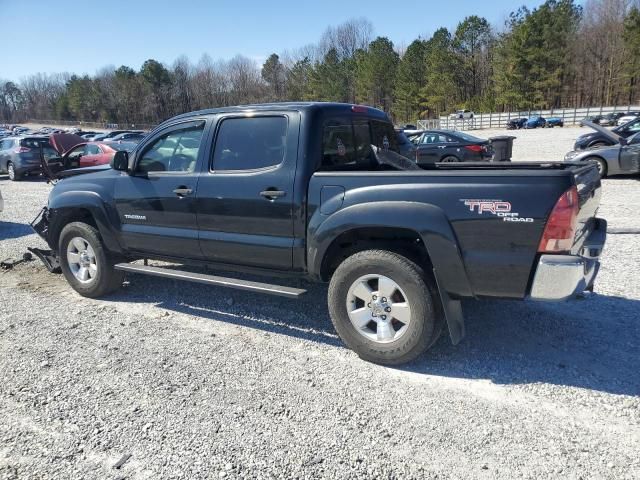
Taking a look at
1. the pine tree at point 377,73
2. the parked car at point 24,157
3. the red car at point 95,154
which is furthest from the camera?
the pine tree at point 377,73

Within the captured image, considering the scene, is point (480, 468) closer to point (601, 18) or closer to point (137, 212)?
point (137, 212)

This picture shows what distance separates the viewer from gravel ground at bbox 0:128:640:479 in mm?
2646

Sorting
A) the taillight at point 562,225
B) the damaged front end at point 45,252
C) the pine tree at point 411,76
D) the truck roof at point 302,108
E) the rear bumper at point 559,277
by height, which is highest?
the pine tree at point 411,76

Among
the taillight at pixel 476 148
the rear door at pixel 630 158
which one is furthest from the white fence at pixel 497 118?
the rear door at pixel 630 158

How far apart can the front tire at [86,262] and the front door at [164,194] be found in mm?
384

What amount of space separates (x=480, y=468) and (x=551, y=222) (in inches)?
58.3

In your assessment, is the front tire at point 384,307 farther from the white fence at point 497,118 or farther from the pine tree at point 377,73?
the pine tree at point 377,73

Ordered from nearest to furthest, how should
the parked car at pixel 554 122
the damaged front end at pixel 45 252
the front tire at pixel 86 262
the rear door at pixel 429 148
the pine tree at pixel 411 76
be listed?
the front tire at pixel 86 262 → the damaged front end at pixel 45 252 → the rear door at pixel 429 148 → the parked car at pixel 554 122 → the pine tree at pixel 411 76

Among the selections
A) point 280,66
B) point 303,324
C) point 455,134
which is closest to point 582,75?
point 280,66

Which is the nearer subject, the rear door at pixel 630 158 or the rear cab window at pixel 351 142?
the rear cab window at pixel 351 142

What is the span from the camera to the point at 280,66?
92.4 metres

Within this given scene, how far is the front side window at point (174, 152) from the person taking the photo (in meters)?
4.45

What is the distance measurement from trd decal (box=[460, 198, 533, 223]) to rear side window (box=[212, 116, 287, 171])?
1.55 meters

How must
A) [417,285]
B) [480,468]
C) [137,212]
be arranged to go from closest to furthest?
[480,468]
[417,285]
[137,212]
